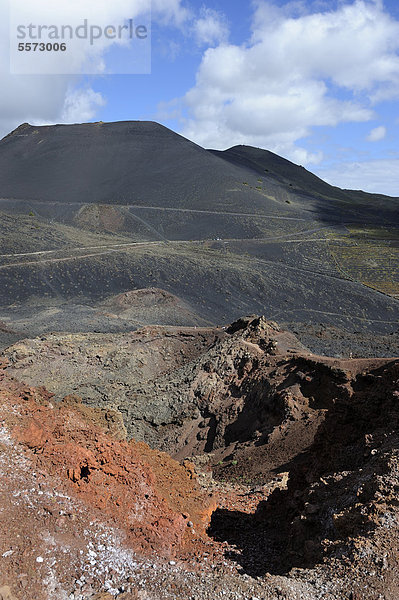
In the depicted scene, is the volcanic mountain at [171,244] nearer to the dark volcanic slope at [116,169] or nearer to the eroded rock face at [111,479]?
the dark volcanic slope at [116,169]

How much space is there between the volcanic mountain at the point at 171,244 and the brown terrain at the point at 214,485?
705 centimetres

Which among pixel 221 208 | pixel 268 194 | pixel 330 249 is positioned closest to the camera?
pixel 330 249

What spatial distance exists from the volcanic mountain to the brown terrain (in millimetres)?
7052

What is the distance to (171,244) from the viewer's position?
3975 cm

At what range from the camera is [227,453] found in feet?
37.1

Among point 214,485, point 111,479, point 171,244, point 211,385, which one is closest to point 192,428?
point 211,385

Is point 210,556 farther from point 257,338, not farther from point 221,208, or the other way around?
point 221,208

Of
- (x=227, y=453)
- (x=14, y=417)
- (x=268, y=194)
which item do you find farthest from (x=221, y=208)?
(x=14, y=417)

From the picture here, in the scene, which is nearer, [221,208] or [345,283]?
[345,283]

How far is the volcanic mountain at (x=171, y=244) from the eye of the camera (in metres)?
25.0

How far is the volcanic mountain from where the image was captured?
25.0 metres

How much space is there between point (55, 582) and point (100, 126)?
240 ft

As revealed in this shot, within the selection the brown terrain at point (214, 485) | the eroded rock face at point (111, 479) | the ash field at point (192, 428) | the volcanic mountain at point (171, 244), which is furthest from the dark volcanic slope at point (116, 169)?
the eroded rock face at point (111, 479)

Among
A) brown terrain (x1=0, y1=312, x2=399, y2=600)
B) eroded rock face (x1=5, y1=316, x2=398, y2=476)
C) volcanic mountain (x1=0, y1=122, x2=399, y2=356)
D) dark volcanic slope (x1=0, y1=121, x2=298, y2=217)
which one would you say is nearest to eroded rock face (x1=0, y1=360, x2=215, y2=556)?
brown terrain (x1=0, y1=312, x2=399, y2=600)
